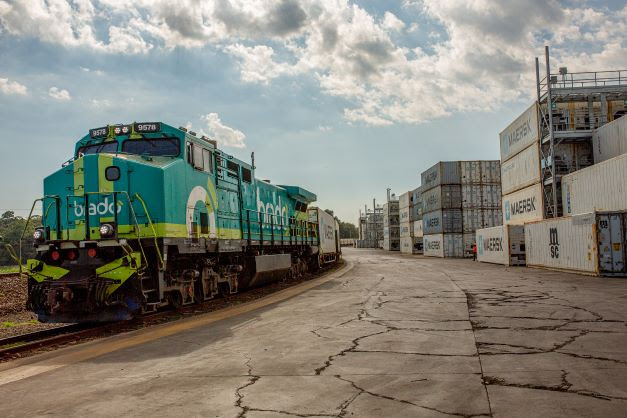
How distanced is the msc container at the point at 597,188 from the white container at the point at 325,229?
12.0 meters

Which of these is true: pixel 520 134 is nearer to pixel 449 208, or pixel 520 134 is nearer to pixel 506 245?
pixel 506 245

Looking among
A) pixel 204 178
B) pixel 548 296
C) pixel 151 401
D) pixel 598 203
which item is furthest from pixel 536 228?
pixel 151 401

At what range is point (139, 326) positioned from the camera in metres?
9.74

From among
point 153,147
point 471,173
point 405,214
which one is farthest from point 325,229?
point 405,214

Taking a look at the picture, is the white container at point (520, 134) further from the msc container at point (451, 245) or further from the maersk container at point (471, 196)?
the msc container at point (451, 245)

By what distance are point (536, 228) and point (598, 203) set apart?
4145mm

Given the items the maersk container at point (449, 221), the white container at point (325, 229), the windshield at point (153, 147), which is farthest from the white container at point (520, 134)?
the windshield at point (153, 147)

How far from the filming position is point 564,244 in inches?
856

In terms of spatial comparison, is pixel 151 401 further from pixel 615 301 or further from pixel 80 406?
pixel 615 301

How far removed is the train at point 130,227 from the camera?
9.34 m

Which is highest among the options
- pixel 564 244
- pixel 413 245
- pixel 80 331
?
pixel 564 244

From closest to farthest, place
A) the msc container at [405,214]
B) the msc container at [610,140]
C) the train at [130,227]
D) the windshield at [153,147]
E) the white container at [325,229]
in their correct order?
the train at [130,227] → the windshield at [153,147] → the msc container at [610,140] → the white container at [325,229] → the msc container at [405,214]

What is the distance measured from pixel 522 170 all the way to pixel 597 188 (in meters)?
8.86

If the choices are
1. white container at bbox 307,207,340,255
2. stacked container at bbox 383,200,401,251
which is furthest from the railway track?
stacked container at bbox 383,200,401,251
